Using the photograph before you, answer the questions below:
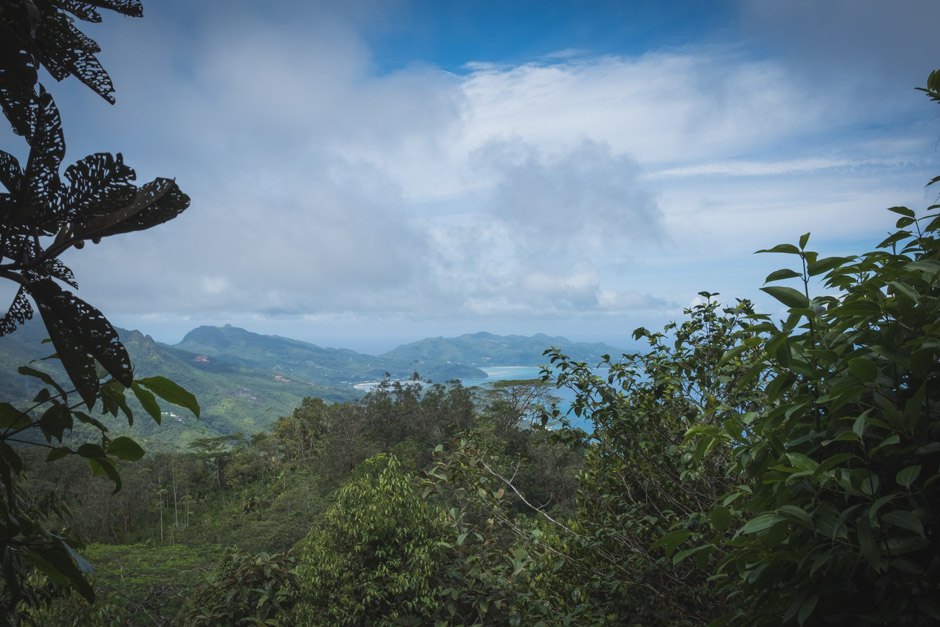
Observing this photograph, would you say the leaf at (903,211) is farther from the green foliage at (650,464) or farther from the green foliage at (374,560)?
the green foliage at (374,560)

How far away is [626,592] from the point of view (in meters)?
1.98

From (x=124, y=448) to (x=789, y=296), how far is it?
3.58 feet

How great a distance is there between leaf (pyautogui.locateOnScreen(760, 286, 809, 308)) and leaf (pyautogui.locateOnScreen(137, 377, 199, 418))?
0.92m

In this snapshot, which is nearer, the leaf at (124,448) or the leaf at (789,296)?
the leaf at (124,448)

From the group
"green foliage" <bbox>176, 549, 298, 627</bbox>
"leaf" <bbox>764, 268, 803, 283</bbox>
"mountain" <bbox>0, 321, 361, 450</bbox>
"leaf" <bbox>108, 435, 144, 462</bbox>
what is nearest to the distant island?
"mountain" <bbox>0, 321, 361, 450</bbox>

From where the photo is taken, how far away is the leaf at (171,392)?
67 centimetres

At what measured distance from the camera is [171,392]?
Result: 0.67 meters

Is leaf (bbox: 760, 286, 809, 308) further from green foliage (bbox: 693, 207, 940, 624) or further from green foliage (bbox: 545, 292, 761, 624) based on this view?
green foliage (bbox: 545, 292, 761, 624)

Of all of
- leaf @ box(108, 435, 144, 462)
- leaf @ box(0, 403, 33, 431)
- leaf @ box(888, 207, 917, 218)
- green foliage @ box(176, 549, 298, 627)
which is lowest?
green foliage @ box(176, 549, 298, 627)

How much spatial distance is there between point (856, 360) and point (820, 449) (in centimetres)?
24

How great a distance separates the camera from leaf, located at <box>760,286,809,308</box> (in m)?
0.91

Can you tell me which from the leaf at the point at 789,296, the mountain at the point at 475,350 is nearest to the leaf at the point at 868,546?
the leaf at the point at 789,296

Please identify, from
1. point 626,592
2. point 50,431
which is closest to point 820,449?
point 50,431

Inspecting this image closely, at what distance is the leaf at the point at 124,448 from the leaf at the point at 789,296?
3.38ft
